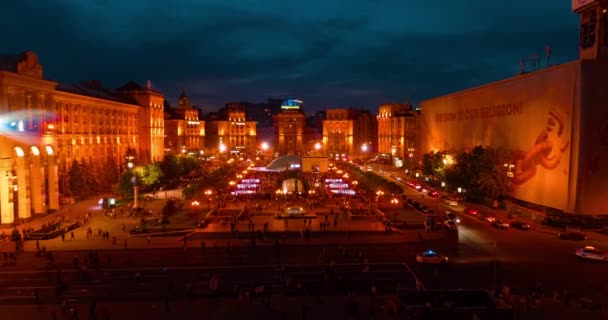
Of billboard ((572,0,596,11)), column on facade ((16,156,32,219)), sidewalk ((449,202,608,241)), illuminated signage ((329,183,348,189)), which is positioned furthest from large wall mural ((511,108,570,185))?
column on facade ((16,156,32,219))

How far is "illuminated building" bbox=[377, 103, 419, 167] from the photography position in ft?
353

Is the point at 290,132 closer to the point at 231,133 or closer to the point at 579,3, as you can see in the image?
the point at 231,133

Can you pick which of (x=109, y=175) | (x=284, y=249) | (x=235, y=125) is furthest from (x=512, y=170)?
(x=235, y=125)

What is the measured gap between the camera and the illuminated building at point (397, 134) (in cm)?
10750

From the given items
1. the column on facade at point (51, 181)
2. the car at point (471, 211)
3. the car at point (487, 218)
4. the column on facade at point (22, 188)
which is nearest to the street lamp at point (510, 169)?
the car at point (471, 211)

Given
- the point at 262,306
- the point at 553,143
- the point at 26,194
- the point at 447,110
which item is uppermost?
the point at 447,110

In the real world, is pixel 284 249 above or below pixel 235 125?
below

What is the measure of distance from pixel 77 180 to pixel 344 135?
280 feet

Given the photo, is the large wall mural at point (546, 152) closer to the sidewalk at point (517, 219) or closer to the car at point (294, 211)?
the sidewalk at point (517, 219)

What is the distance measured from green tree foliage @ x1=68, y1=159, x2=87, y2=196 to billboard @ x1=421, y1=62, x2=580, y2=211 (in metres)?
51.2

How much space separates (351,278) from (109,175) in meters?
52.4

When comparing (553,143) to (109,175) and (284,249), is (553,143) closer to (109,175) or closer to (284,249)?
(284,249)

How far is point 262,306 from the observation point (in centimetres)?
2216

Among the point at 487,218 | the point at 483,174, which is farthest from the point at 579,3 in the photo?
the point at 487,218
